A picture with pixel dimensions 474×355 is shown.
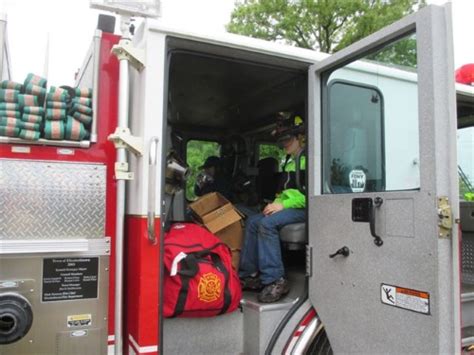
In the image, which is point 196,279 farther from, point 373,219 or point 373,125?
point 373,125

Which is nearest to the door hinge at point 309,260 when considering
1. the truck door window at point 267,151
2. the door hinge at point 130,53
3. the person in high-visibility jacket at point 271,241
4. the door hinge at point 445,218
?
the person in high-visibility jacket at point 271,241

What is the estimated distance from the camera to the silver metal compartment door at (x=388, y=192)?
1.68 metres

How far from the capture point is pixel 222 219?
10.1 feet

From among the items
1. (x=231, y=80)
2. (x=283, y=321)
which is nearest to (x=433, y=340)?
(x=283, y=321)

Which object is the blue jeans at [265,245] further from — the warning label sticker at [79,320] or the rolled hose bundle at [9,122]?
the rolled hose bundle at [9,122]

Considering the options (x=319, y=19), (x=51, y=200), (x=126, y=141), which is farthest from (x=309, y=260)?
(x=319, y=19)

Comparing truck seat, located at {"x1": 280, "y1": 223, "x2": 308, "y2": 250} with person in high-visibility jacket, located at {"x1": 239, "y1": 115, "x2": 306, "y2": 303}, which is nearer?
person in high-visibility jacket, located at {"x1": 239, "y1": 115, "x2": 306, "y2": 303}

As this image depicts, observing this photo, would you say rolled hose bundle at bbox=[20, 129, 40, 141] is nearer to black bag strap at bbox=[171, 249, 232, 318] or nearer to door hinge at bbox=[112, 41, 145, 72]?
door hinge at bbox=[112, 41, 145, 72]

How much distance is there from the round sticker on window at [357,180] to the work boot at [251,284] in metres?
1.08

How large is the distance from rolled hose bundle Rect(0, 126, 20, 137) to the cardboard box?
4.83ft

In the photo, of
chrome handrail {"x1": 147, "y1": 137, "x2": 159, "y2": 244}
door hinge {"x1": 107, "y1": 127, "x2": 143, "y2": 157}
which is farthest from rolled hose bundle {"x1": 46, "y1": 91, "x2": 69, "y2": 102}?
chrome handrail {"x1": 147, "y1": 137, "x2": 159, "y2": 244}

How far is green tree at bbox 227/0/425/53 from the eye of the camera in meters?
13.2

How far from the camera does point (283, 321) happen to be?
8.05ft

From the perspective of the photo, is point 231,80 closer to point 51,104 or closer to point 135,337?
point 51,104
